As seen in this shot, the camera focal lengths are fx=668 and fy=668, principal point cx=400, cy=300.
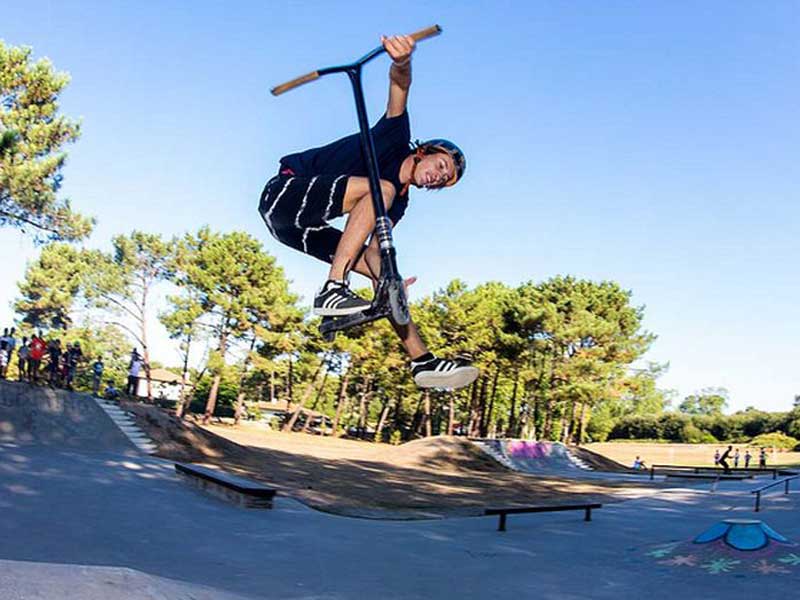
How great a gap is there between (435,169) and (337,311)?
0.89 metres

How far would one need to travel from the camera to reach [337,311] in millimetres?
3348

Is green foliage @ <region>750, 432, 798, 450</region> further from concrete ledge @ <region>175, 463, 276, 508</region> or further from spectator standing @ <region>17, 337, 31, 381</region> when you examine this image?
spectator standing @ <region>17, 337, 31, 381</region>

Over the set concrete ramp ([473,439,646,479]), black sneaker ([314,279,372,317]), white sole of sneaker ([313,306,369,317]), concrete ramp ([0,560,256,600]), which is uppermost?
black sneaker ([314,279,372,317])

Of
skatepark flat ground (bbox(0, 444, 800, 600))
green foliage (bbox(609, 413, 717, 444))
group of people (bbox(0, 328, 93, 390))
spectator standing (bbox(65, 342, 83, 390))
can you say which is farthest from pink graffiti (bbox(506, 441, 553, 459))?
green foliage (bbox(609, 413, 717, 444))

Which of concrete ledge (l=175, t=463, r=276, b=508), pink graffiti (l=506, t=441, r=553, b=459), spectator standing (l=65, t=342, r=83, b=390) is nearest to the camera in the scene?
concrete ledge (l=175, t=463, r=276, b=508)

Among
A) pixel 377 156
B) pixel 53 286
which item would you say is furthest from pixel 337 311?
pixel 53 286

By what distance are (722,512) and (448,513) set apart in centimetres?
813

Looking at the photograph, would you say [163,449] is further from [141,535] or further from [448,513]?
[141,535]

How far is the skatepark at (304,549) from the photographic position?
8180mm

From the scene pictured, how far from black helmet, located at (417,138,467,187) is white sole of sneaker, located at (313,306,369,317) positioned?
835 mm

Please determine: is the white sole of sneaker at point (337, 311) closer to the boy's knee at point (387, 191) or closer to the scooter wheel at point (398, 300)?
the scooter wheel at point (398, 300)

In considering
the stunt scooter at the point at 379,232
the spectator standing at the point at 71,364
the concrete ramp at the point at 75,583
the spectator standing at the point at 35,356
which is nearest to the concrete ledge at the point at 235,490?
the concrete ramp at the point at 75,583

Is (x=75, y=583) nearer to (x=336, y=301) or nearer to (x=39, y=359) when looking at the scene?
(x=336, y=301)

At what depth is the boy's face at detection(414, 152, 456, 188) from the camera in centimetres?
345
